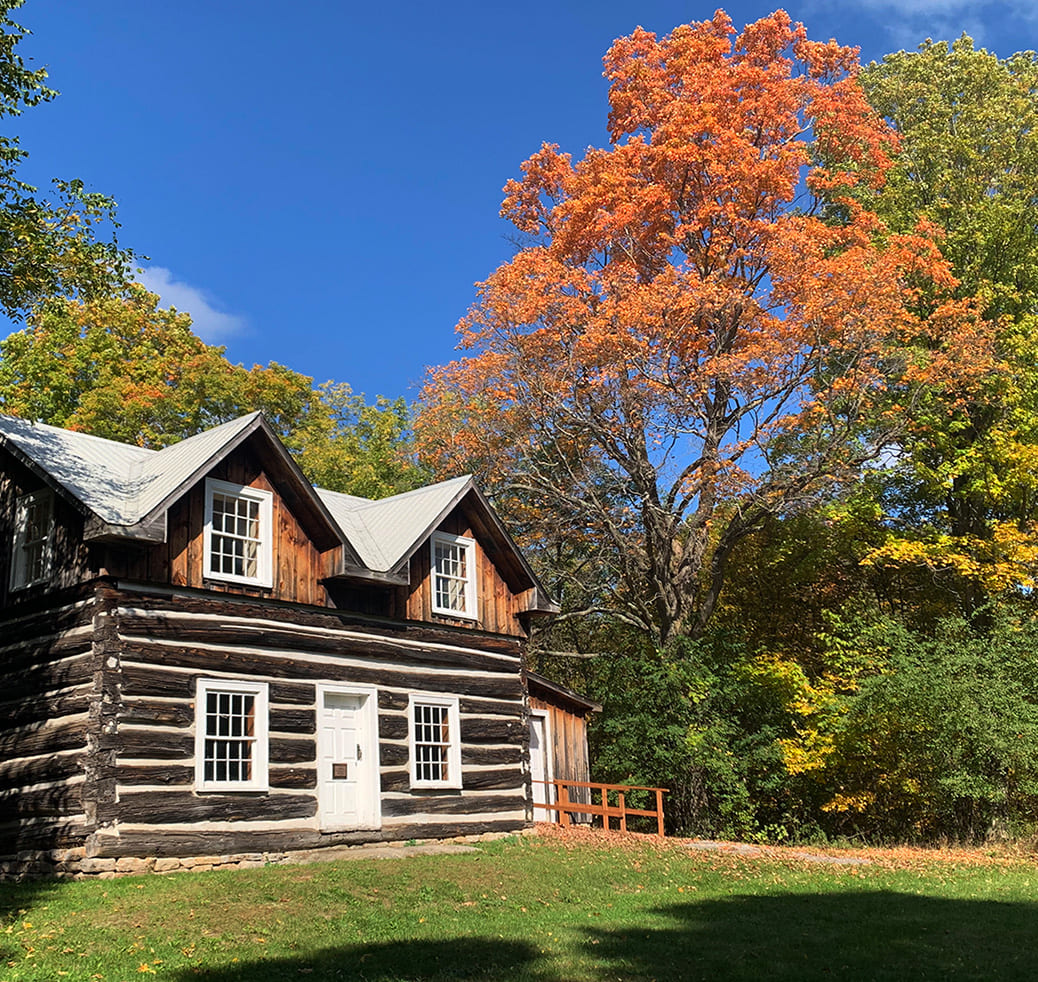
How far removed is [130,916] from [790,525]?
905 inches

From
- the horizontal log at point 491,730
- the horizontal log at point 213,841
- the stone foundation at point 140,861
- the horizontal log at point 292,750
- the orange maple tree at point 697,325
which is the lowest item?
the stone foundation at point 140,861

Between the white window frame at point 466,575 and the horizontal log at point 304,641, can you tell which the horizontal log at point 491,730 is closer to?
the horizontal log at point 304,641

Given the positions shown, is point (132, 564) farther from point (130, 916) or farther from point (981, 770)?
point (981, 770)

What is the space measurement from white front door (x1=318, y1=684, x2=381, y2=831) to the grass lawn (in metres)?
1.75

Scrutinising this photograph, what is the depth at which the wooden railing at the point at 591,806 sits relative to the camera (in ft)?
73.2

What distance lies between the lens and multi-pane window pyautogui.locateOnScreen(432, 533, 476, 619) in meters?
21.5

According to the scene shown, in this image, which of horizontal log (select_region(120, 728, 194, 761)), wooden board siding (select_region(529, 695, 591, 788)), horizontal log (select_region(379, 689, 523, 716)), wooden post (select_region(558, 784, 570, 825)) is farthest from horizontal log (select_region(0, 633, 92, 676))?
wooden board siding (select_region(529, 695, 591, 788))

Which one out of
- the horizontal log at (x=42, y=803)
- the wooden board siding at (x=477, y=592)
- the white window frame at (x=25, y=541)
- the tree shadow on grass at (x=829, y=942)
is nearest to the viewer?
the tree shadow on grass at (x=829, y=942)

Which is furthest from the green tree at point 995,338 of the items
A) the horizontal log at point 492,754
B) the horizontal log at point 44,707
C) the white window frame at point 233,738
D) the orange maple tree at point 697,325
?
the horizontal log at point 44,707

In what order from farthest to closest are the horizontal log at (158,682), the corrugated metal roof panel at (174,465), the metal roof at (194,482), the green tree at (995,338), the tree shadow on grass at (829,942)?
1. the green tree at (995,338)
2. the corrugated metal roof panel at (174,465)
3. the metal roof at (194,482)
4. the horizontal log at (158,682)
5. the tree shadow on grass at (829,942)

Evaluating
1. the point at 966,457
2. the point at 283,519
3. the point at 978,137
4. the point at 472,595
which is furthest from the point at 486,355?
the point at 978,137

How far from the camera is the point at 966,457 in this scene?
27344 millimetres

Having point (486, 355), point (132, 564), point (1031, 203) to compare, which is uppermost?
point (1031, 203)

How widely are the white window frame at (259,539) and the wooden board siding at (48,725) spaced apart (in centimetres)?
204
